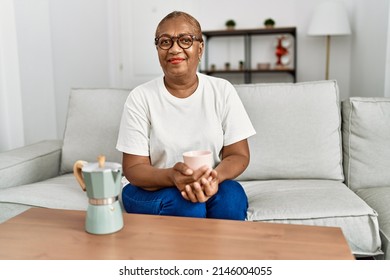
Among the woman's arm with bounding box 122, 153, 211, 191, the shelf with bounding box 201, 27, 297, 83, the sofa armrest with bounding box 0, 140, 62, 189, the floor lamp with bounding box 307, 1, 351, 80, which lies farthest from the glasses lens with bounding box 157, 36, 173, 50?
the shelf with bounding box 201, 27, 297, 83

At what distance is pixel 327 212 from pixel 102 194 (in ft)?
2.59

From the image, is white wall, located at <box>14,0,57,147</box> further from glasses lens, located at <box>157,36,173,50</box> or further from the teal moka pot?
the teal moka pot

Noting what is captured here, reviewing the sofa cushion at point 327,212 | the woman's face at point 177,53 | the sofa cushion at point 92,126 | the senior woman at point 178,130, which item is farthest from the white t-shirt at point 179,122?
the sofa cushion at point 92,126

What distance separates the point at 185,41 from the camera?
1366 mm

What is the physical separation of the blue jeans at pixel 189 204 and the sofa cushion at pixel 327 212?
5.1 inches

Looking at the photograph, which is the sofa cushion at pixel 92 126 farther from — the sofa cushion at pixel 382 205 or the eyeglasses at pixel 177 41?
the sofa cushion at pixel 382 205

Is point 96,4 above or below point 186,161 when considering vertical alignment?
above

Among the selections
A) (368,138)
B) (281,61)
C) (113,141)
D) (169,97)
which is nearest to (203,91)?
(169,97)

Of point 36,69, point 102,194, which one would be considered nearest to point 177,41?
point 102,194

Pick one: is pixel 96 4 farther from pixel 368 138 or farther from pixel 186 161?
pixel 186 161

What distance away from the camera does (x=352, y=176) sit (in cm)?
180

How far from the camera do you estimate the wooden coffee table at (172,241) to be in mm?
887

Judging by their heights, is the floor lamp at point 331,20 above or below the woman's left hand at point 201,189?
above
